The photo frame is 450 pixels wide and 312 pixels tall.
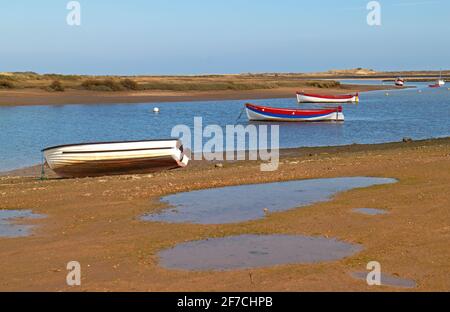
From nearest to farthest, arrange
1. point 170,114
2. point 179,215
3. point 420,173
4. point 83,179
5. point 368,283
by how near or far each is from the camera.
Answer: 1. point 368,283
2. point 179,215
3. point 420,173
4. point 83,179
5. point 170,114

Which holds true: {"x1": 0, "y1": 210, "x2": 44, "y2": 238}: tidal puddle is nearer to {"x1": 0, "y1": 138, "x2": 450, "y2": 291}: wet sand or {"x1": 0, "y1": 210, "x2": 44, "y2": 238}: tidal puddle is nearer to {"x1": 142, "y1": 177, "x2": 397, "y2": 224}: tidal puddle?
{"x1": 0, "y1": 138, "x2": 450, "y2": 291}: wet sand

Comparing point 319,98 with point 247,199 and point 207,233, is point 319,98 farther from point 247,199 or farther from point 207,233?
point 207,233

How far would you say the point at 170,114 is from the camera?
173 ft

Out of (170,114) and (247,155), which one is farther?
(170,114)

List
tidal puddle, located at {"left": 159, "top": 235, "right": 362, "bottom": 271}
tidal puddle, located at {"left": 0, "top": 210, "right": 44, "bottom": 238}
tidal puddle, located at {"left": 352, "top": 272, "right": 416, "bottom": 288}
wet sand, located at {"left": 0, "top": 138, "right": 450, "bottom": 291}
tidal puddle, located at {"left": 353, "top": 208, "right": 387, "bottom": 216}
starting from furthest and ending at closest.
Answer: tidal puddle, located at {"left": 353, "top": 208, "right": 387, "bottom": 216} → tidal puddle, located at {"left": 0, "top": 210, "right": 44, "bottom": 238} → tidal puddle, located at {"left": 159, "top": 235, "right": 362, "bottom": 271} → wet sand, located at {"left": 0, "top": 138, "right": 450, "bottom": 291} → tidal puddle, located at {"left": 352, "top": 272, "right": 416, "bottom": 288}

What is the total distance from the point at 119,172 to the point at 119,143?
3.49 feet

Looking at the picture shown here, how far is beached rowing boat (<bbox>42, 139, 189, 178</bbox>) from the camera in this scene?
1967 centimetres

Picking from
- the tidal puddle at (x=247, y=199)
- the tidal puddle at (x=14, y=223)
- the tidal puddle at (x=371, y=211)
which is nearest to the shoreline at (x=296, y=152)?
the tidal puddle at (x=247, y=199)

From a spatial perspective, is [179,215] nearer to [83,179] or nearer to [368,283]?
[368,283]

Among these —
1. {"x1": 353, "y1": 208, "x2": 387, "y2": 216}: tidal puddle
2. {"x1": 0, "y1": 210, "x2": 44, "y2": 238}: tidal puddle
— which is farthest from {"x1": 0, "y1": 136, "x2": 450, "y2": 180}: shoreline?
{"x1": 353, "y1": 208, "x2": 387, "y2": 216}: tidal puddle

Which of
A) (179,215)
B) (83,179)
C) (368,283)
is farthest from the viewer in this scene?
(83,179)

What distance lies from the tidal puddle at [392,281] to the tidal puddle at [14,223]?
568 centimetres

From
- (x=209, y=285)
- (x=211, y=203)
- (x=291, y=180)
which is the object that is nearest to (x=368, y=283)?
(x=209, y=285)

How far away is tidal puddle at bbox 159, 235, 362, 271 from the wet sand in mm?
221
